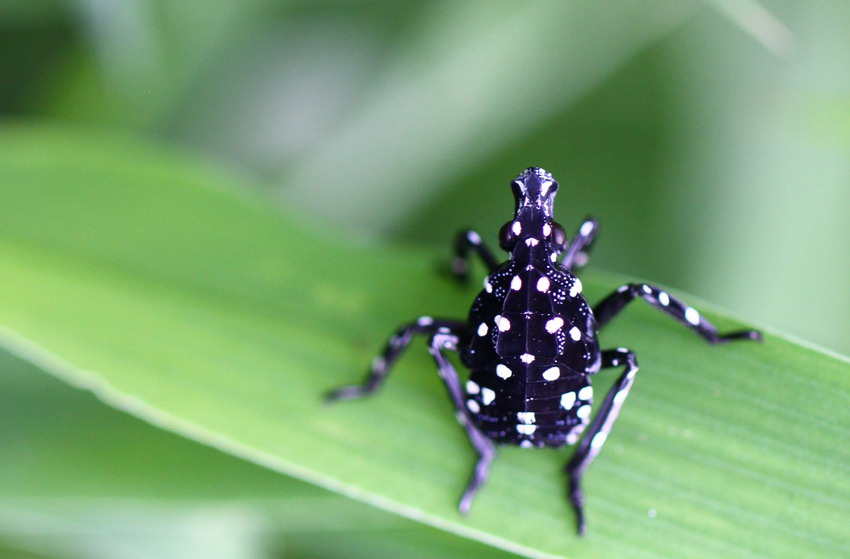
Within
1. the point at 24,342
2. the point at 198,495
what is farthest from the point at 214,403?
the point at 24,342

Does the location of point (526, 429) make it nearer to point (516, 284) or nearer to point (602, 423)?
point (602, 423)

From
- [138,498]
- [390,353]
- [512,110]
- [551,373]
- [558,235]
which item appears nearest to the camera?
[551,373]

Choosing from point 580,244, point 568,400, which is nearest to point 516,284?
point 568,400

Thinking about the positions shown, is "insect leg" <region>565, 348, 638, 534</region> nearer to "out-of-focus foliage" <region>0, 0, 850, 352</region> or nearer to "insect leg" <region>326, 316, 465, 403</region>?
"insect leg" <region>326, 316, 465, 403</region>

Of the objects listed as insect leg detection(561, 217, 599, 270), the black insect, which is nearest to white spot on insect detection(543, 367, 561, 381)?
the black insect

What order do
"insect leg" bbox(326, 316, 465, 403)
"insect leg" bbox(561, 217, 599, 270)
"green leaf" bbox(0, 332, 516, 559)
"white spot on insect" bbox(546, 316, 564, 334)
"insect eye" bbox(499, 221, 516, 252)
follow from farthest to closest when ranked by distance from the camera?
"green leaf" bbox(0, 332, 516, 559) → "insect leg" bbox(561, 217, 599, 270) → "insect leg" bbox(326, 316, 465, 403) → "insect eye" bbox(499, 221, 516, 252) → "white spot on insect" bbox(546, 316, 564, 334)

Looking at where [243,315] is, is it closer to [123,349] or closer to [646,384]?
[123,349]
